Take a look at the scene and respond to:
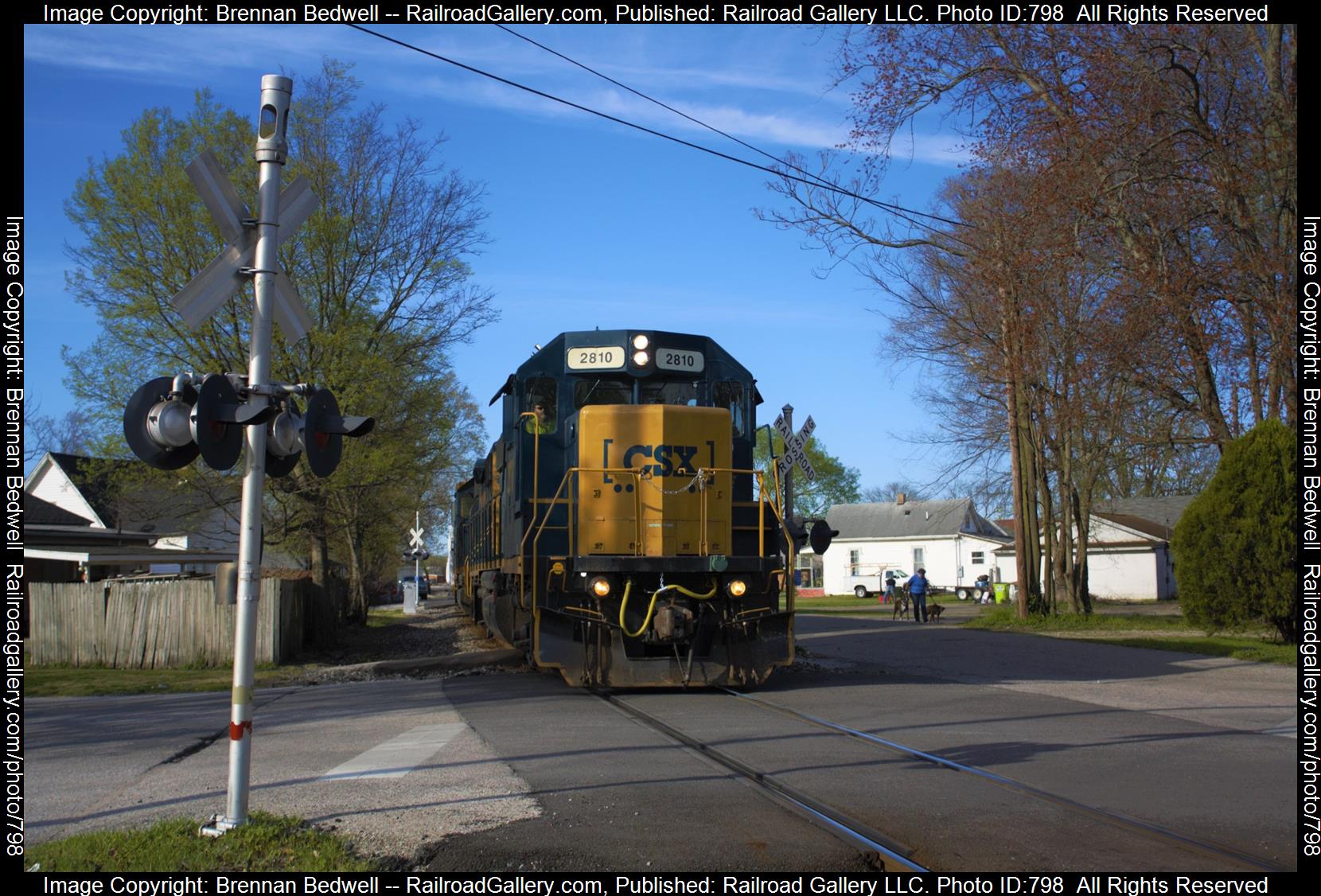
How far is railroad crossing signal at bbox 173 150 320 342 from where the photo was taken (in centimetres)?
→ 593

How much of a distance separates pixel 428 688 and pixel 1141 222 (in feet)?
42.5

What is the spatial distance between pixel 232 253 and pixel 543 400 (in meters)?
7.28

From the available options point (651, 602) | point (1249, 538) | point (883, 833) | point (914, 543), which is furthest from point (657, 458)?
point (914, 543)

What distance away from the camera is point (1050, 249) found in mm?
17016

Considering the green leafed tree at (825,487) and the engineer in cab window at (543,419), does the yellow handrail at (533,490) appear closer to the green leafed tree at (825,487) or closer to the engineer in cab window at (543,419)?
the engineer in cab window at (543,419)

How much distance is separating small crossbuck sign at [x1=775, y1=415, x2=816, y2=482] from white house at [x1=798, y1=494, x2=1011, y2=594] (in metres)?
53.8

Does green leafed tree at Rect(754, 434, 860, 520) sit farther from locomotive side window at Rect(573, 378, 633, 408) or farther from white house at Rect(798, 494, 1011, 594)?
locomotive side window at Rect(573, 378, 633, 408)

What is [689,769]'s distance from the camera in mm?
7668

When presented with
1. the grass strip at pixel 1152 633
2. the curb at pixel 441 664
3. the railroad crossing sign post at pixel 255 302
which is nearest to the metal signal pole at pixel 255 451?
the railroad crossing sign post at pixel 255 302

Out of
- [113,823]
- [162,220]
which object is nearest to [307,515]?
[162,220]

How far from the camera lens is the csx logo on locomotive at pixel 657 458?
1223cm

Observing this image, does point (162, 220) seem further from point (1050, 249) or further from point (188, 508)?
point (1050, 249)

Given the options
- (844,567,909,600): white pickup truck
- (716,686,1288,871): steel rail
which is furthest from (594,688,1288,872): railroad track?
(844,567,909,600): white pickup truck

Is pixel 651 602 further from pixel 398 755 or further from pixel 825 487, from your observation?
pixel 825 487
